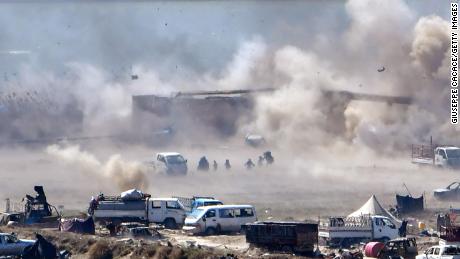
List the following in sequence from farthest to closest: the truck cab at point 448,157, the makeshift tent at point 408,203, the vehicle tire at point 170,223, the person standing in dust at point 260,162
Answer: the person standing in dust at point 260,162 → the truck cab at point 448,157 → the makeshift tent at point 408,203 → the vehicle tire at point 170,223

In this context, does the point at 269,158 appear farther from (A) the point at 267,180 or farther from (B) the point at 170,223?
(B) the point at 170,223

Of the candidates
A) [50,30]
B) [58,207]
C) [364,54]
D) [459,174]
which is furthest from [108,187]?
[50,30]

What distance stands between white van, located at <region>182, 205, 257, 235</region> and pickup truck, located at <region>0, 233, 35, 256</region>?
288 inches

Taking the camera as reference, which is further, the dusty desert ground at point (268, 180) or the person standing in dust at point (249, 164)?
the person standing in dust at point (249, 164)

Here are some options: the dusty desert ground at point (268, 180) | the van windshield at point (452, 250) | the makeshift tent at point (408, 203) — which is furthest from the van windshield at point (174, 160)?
the van windshield at point (452, 250)

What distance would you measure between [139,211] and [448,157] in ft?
77.3

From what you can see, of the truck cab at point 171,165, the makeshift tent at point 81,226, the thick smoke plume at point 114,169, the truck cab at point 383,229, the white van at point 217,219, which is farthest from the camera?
the truck cab at point 171,165

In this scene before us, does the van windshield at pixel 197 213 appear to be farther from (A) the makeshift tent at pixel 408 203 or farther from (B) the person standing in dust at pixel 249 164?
(B) the person standing in dust at pixel 249 164

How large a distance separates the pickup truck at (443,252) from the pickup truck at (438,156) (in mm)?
29093

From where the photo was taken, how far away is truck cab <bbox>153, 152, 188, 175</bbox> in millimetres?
72188

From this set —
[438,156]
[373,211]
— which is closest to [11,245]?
[373,211]

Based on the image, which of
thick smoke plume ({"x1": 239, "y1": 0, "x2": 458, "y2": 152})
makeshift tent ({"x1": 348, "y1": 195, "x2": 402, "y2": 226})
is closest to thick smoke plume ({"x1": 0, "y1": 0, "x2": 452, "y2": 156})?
thick smoke plume ({"x1": 239, "y1": 0, "x2": 458, "y2": 152})

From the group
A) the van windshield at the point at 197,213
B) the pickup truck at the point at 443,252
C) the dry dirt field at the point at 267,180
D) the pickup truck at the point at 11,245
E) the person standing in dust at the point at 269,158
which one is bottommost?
the pickup truck at the point at 443,252

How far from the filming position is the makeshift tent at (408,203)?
185 ft
